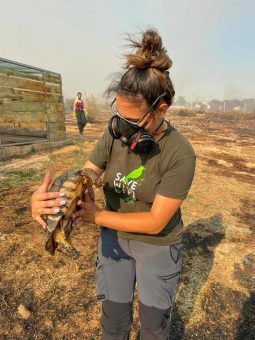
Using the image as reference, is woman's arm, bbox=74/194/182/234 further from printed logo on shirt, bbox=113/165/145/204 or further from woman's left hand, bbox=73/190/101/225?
printed logo on shirt, bbox=113/165/145/204

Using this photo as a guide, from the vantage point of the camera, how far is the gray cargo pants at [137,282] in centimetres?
214

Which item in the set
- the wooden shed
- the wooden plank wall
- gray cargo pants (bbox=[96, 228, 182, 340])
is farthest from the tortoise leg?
the wooden plank wall

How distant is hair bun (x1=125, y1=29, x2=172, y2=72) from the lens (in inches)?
75.9

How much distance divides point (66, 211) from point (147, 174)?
0.58 m

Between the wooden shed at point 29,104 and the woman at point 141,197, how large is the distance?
768 cm

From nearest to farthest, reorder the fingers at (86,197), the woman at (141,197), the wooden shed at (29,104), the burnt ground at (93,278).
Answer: the woman at (141,197), the fingers at (86,197), the burnt ground at (93,278), the wooden shed at (29,104)

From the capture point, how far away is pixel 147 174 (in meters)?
2.12

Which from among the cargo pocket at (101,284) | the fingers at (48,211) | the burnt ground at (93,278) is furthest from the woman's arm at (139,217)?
the burnt ground at (93,278)

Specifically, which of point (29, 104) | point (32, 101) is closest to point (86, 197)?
point (29, 104)

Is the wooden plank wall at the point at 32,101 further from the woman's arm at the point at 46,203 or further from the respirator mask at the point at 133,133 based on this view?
the woman's arm at the point at 46,203

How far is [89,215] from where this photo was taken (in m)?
2.06

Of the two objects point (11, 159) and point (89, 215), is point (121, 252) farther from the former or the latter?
point (11, 159)

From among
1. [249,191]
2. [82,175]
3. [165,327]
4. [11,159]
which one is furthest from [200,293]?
[11,159]

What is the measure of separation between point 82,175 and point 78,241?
2.64 m
